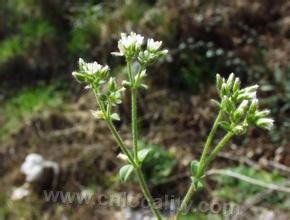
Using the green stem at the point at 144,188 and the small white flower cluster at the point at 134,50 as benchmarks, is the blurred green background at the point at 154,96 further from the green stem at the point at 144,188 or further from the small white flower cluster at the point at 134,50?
the small white flower cluster at the point at 134,50

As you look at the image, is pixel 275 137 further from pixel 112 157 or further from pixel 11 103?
pixel 11 103

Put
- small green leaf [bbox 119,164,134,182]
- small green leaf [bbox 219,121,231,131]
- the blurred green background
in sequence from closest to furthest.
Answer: small green leaf [bbox 219,121,231,131] → small green leaf [bbox 119,164,134,182] → the blurred green background

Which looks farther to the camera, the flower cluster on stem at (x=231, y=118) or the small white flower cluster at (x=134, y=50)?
the small white flower cluster at (x=134, y=50)

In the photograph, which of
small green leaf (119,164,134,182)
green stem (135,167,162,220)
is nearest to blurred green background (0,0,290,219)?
green stem (135,167,162,220)

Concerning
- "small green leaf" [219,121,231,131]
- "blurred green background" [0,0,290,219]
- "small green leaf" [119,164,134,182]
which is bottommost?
"small green leaf" [119,164,134,182]

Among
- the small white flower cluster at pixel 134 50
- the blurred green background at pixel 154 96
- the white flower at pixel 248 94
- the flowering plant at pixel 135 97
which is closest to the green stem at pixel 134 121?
the flowering plant at pixel 135 97

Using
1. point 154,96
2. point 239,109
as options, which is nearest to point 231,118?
point 239,109

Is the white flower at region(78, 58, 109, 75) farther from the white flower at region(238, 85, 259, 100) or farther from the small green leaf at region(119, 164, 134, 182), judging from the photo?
the white flower at region(238, 85, 259, 100)

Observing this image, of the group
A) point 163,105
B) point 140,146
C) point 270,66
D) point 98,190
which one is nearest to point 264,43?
point 270,66
